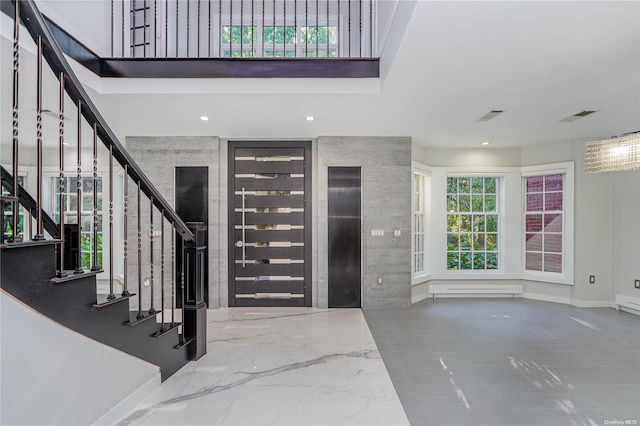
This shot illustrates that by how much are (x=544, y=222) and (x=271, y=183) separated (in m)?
4.48

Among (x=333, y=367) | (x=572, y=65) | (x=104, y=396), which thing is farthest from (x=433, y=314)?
(x=104, y=396)

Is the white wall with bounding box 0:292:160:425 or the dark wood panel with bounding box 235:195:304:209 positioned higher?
the dark wood panel with bounding box 235:195:304:209

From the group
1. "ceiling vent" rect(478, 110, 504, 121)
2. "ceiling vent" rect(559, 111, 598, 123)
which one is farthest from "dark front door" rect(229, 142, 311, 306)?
"ceiling vent" rect(559, 111, 598, 123)

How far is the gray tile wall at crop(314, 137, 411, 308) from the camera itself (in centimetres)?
486

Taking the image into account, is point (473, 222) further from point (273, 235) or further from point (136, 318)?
point (136, 318)

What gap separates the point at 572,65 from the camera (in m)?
2.52

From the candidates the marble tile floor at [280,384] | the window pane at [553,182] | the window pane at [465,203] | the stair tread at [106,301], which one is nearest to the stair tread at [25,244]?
the stair tread at [106,301]

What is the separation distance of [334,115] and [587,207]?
13.8 ft

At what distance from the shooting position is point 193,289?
9.66 feet

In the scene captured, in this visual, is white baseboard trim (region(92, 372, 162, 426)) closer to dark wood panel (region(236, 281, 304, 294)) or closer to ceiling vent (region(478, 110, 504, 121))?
dark wood panel (region(236, 281, 304, 294))

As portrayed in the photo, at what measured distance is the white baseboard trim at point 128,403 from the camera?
2.04 metres

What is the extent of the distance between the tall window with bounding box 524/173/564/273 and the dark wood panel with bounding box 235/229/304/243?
3.86m

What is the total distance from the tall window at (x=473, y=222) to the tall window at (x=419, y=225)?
48 centimetres

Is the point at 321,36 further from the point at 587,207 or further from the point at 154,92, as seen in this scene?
the point at 587,207
